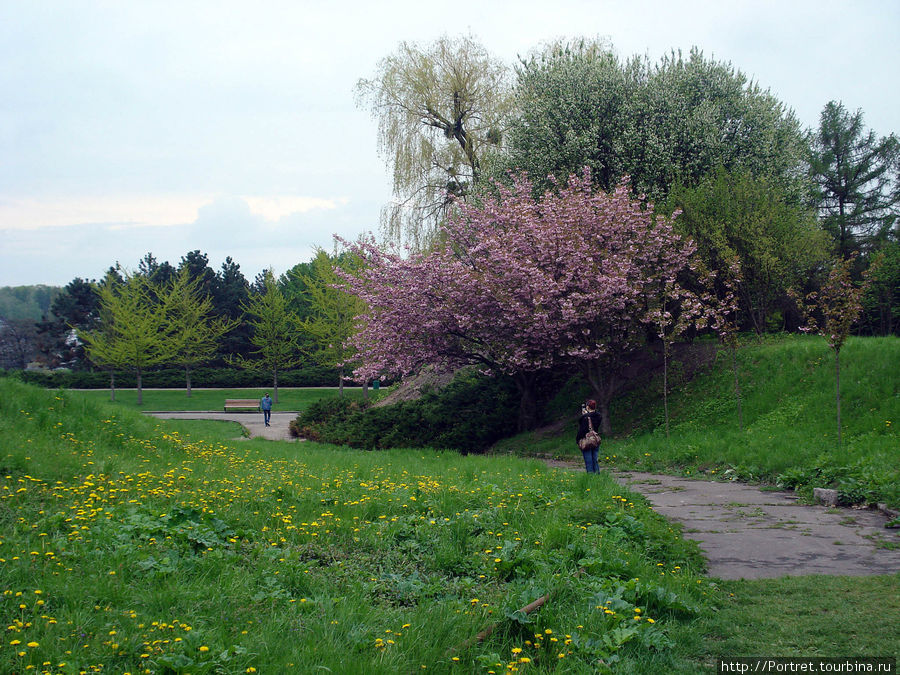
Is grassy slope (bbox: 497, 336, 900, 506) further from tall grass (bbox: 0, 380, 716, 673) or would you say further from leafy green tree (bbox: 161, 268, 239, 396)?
leafy green tree (bbox: 161, 268, 239, 396)

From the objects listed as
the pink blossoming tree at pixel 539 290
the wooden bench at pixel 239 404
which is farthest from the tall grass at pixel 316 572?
the wooden bench at pixel 239 404

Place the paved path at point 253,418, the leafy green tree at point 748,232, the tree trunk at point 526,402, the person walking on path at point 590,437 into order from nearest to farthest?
the person walking on path at point 590,437, the leafy green tree at point 748,232, the tree trunk at point 526,402, the paved path at point 253,418

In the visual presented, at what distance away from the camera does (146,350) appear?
1658 inches

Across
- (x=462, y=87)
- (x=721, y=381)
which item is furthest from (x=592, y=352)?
(x=462, y=87)

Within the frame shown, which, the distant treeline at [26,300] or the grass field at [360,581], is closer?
the grass field at [360,581]

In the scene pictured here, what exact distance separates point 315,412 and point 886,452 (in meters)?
19.9

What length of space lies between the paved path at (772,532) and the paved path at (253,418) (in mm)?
16714

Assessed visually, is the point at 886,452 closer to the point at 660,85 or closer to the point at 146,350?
the point at 660,85

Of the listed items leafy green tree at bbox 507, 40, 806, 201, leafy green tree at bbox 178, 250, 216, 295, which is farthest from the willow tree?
leafy green tree at bbox 178, 250, 216, 295

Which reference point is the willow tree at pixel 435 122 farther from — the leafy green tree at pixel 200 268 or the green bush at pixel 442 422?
the leafy green tree at pixel 200 268

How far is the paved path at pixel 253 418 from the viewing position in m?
27.0

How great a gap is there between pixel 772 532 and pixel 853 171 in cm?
4421

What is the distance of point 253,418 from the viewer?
115 feet

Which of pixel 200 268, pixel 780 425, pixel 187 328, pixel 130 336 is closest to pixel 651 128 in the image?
pixel 780 425
